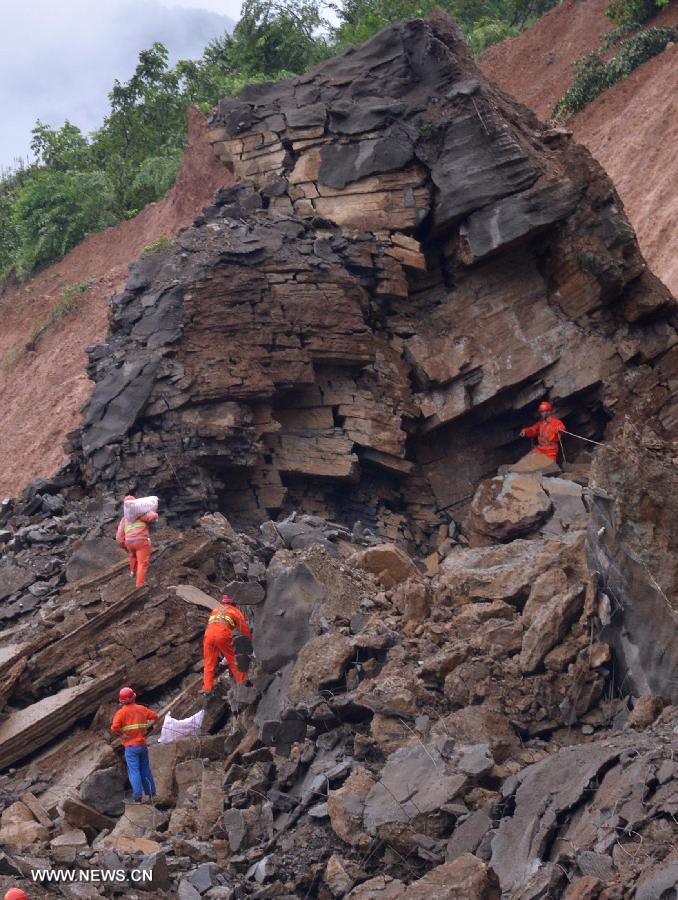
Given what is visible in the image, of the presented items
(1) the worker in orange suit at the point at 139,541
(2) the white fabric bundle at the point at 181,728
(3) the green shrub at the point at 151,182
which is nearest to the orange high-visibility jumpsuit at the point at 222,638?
(2) the white fabric bundle at the point at 181,728

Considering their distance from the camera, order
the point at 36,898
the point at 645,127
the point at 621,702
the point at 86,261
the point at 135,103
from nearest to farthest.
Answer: the point at 36,898 → the point at 621,702 → the point at 645,127 → the point at 86,261 → the point at 135,103

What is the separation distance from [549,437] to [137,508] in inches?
215

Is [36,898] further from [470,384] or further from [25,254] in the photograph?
[25,254]

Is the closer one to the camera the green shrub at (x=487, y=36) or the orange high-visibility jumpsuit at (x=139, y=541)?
the orange high-visibility jumpsuit at (x=139, y=541)

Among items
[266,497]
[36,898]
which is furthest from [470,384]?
[36,898]

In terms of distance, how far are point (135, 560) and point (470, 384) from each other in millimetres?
5286

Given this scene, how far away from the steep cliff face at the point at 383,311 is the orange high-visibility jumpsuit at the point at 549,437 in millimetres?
652

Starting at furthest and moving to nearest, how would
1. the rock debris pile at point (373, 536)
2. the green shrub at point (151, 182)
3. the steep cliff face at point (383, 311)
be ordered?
the green shrub at point (151, 182)
the steep cliff face at point (383, 311)
the rock debris pile at point (373, 536)

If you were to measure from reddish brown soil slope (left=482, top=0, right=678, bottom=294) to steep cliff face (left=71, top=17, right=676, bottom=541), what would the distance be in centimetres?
528

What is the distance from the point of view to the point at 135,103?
111ft

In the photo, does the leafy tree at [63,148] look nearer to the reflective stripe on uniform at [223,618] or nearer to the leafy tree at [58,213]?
the leafy tree at [58,213]

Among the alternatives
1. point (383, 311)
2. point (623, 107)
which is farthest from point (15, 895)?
point (623, 107)

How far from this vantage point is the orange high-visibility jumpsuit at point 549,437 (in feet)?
49.4

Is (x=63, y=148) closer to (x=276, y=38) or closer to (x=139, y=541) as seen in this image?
(x=276, y=38)
